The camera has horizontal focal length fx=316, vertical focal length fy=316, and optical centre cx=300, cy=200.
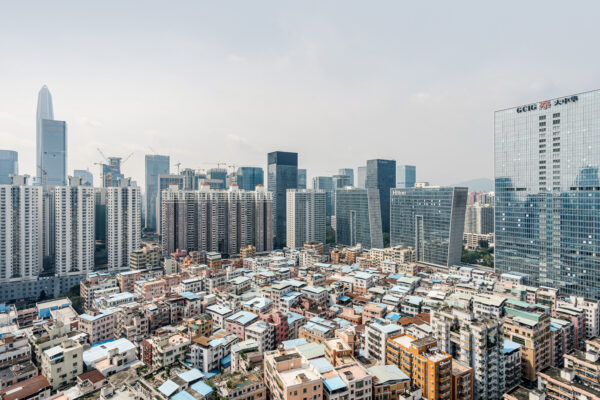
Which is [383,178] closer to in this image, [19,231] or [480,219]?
[480,219]

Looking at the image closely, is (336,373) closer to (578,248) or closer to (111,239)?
(578,248)

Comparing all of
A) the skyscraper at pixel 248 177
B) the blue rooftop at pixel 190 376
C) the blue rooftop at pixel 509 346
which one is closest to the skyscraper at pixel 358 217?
the skyscraper at pixel 248 177

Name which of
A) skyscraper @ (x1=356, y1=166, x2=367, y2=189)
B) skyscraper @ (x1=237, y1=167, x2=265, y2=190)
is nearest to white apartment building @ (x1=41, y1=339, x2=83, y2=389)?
skyscraper @ (x1=237, y1=167, x2=265, y2=190)

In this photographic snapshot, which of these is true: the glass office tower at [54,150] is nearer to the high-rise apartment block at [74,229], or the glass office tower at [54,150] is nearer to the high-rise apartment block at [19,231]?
the high-rise apartment block at [19,231]

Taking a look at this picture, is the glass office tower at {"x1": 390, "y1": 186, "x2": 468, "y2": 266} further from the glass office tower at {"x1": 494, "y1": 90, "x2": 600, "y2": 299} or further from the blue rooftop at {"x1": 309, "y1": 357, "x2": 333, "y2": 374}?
the blue rooftop at {"x1": 309, "y1": 357, "x2": 333, "y2": 374}

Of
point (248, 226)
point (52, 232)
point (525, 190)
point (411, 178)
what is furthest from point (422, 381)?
point (411, 178)

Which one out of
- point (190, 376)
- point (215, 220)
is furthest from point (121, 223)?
point (190, 376)
